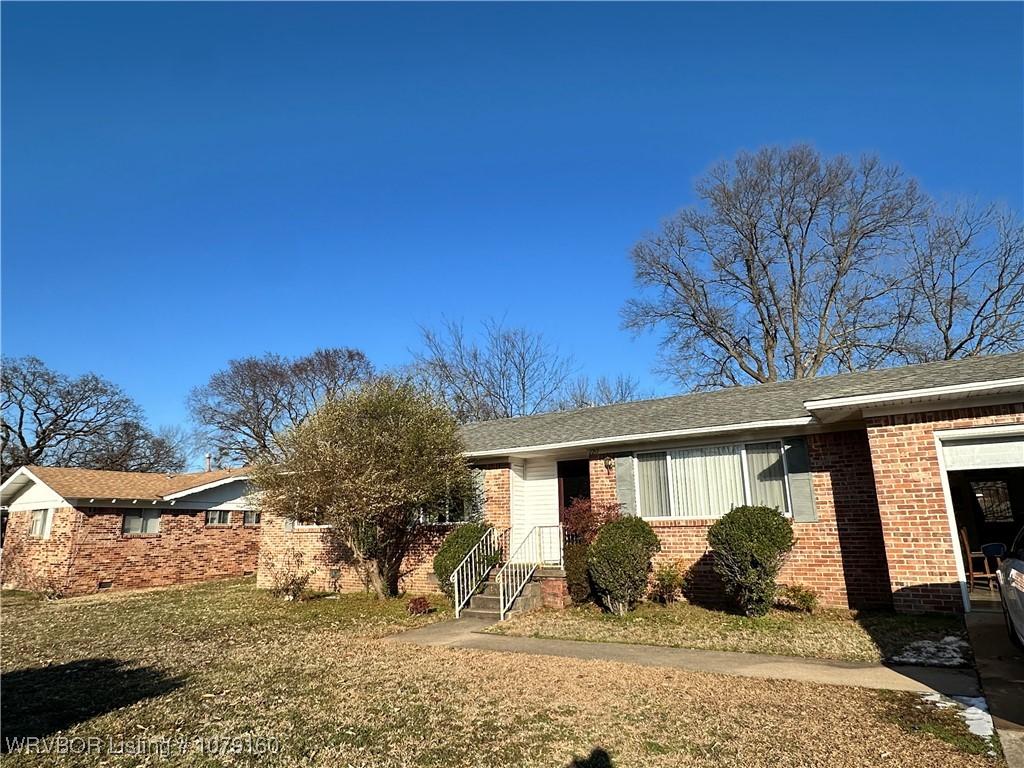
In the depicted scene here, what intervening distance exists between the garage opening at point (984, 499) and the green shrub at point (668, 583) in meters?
4.35

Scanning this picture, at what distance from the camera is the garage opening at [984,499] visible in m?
8.61

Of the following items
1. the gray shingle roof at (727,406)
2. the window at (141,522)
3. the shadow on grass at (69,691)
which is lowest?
the shadow on grass at (69,691)

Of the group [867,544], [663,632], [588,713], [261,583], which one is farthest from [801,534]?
[261,583]

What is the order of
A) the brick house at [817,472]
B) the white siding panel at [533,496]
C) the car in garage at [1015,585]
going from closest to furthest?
the car in garage at [1015,585]
the brick house at [817,472]
the white siding panel at [533,496]

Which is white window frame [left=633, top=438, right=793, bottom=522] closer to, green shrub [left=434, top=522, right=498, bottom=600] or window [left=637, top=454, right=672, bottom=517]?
window [left=637, top=454, right=672, bottom=517]

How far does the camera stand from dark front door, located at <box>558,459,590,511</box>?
46.2 feet

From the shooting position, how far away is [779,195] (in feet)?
88.6

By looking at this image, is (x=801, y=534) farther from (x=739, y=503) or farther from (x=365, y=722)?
(x=365, y=722)

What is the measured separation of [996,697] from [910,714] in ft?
2.95

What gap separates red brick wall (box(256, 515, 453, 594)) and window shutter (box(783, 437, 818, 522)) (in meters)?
7.55

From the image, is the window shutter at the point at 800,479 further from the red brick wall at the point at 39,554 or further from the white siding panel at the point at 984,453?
the red brick wall at the point at 39,554

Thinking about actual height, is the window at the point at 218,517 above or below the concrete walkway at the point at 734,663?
above

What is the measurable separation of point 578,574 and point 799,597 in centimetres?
380

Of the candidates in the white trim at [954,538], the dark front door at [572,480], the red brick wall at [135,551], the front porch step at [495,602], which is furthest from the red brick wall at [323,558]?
the white trim at [954,538]
